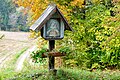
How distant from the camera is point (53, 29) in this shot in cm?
616

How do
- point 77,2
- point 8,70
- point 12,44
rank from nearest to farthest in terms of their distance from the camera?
point 77,2 → point 8,70 → point 12,44

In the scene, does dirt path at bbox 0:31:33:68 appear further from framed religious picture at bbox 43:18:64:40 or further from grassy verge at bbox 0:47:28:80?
framed religious picture at bbox 43:18:64:40

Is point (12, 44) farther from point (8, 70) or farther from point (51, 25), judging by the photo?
point (51, 25)

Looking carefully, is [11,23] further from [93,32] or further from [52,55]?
[52,55]

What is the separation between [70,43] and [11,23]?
19.2 metres

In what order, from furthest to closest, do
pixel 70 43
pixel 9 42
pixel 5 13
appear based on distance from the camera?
pixel 5 13 < pixel 9 42 < pixel 70 43

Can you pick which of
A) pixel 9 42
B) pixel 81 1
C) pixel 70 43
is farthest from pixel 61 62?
pixel 9 42

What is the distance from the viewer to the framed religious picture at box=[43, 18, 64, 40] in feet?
20.1

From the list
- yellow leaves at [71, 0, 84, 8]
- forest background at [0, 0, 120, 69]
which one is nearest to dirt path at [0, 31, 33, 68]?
forest background at [0, 0, 120, 69]

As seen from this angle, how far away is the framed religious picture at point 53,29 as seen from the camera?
611 centimetres

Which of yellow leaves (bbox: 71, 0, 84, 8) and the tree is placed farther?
the tree

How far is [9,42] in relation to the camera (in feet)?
67.3

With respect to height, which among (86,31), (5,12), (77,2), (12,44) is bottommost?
(12,44)

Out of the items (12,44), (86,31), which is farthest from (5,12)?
(86,31)
